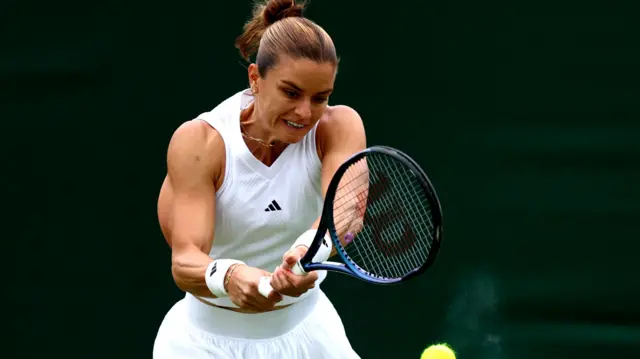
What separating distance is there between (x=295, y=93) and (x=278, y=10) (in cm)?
30

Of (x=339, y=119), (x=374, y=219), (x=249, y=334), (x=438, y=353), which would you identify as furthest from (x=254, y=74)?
(x=438, y=353)

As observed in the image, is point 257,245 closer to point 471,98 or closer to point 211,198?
point 211,198

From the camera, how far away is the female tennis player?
251 cm

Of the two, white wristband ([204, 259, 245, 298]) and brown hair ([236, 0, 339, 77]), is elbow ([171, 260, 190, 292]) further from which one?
brown hair ([236, 0, 339, 77])

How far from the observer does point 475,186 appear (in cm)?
389

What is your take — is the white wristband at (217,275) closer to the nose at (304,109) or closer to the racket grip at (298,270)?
the racket grip at (298,270)

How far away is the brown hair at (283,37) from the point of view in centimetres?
251

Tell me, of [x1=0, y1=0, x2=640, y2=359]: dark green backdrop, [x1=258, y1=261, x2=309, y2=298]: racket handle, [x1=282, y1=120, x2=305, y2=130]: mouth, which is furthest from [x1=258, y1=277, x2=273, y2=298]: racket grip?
[x1=0, y1=0, x2=640, y2=359]: dark green backdrop

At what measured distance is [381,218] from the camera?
8.82 feet

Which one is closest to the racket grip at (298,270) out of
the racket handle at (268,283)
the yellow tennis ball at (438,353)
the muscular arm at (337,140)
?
the racket handle at (268,283)

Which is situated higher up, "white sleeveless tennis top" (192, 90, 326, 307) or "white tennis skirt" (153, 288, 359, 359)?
"white sleeveless tennis top" (192, 90, 326, 307)

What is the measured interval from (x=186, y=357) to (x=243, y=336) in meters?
0.16

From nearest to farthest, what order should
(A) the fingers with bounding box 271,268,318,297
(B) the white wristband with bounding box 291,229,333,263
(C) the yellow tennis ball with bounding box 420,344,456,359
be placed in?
(A) the fingers with bounding box 271,268,318,297, (B) the white wristband with bounding box 291,229,333,263, (C) the yellow tennis ball with bounding box 420,344,456,359

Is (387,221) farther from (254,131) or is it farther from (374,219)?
(254,131)
